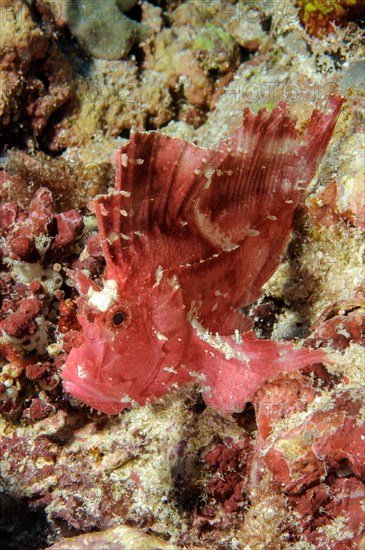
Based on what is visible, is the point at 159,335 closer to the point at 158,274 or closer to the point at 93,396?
the point at 158,274

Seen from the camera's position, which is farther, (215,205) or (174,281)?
(215,205)

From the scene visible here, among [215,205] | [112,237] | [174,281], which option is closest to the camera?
[112,237]

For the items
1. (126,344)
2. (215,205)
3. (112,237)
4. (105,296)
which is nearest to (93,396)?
(126,344)

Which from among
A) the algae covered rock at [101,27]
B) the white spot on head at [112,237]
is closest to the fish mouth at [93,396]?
the white spot on head at [112,237]

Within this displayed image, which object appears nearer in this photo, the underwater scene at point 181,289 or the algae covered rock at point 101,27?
the underwater scene at point 181,289

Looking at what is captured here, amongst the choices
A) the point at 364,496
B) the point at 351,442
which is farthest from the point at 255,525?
the point at 351,442

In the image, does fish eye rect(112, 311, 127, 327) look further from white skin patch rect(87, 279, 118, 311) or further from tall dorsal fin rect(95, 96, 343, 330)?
tall dorsal fin rect(95, 96, 343, 330)

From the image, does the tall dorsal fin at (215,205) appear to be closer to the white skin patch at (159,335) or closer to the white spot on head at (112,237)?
the white spot on head at (112,237)
